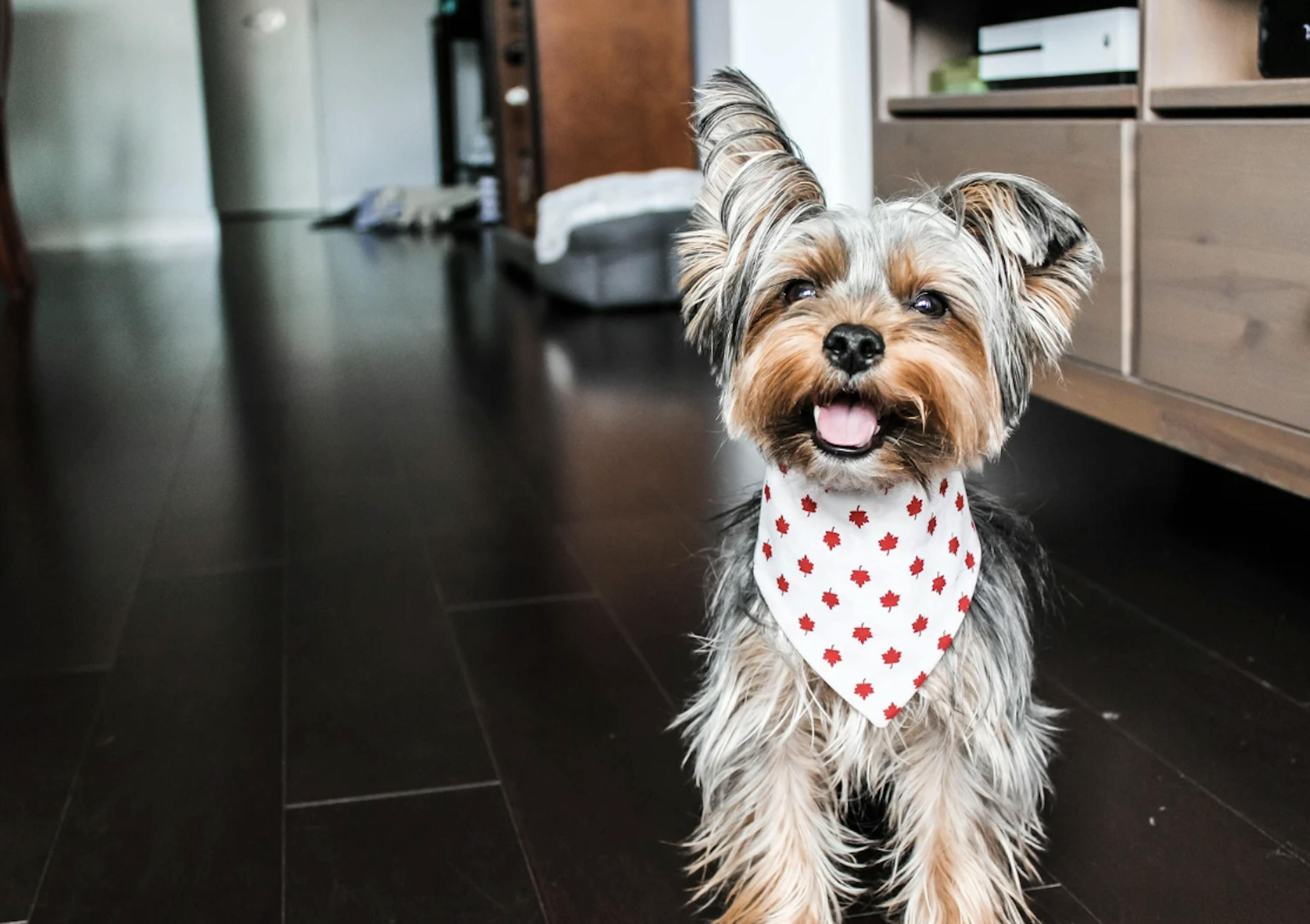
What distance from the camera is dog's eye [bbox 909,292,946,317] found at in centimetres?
117

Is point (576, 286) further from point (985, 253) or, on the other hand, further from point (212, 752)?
point (985, 253)

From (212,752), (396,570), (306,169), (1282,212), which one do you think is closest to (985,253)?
(1282,212)

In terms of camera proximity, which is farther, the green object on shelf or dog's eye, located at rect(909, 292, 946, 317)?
the green object on shelf

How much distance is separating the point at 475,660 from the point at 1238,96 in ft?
4.12

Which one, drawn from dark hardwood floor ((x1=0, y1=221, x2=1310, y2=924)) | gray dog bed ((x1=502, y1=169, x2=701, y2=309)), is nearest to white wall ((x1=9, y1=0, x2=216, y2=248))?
gray dog bed ((x1=502, y1=169, x2=701, y2=309))

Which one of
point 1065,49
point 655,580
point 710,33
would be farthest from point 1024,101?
point 710,33

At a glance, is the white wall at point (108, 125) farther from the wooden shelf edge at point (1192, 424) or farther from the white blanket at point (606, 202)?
the wooden shelf edge at point (1192, 424)

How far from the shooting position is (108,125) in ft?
29.6

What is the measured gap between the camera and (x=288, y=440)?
3.46m

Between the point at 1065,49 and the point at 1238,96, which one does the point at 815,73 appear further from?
the point at 1238,96

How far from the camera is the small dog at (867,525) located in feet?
3.81

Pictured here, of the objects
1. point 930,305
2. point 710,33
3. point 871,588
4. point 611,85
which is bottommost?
point 871,588

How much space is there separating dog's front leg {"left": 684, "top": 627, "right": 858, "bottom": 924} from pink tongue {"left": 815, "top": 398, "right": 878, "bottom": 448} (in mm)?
242

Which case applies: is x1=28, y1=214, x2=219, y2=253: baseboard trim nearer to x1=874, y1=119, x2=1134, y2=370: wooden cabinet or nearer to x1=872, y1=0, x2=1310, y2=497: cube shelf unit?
x1=874, y1=119, x2=1134, y2=370: wooden cabinet
